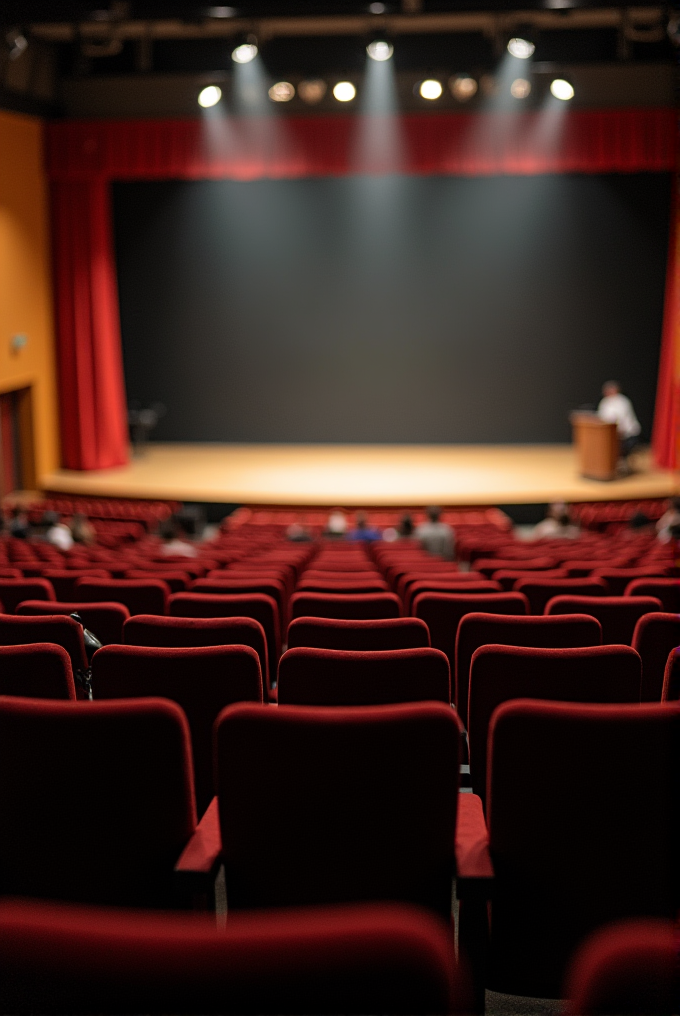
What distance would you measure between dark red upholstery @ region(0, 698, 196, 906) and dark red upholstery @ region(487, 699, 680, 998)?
0.64m

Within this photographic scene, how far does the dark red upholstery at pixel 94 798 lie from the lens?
1858mm

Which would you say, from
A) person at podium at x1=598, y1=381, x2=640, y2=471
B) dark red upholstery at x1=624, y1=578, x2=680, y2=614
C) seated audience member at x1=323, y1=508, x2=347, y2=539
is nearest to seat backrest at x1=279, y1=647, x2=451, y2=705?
dark red upholstery at x1=624, y1=578, x2=680, y2=614

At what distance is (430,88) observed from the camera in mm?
12008

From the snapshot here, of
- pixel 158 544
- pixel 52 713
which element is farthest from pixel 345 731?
pixel 158 544

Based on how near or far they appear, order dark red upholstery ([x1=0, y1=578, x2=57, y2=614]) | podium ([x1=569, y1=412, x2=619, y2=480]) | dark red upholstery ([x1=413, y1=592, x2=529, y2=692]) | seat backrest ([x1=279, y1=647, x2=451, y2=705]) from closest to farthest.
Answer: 1. seat backrest ([x1=279, y1=647, x2=451, y2=705])
2. dark red upholstery ([x1=413, y1=592, x2=529, y2=692])
3. dark red upholstery ([x1=0, y1=578, x2=57, y2=614])
4. podium ([x1=569, y1=412, x2=619, y2=480])

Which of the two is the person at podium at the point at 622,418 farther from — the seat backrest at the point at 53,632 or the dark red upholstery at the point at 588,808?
the dark red upholstery at the point at 588,808

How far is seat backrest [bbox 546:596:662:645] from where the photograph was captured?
3816 millimetres

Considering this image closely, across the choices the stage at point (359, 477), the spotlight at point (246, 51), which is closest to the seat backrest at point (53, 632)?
the spotlight at point (246, 51)

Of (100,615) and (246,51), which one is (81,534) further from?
(100,615)

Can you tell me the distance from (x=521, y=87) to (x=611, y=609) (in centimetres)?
1036

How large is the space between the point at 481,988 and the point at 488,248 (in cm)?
1522

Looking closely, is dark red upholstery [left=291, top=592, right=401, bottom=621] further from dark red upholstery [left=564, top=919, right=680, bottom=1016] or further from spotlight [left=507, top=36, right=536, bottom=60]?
spotlight [left=507, top=36, right=536, bottom=60]

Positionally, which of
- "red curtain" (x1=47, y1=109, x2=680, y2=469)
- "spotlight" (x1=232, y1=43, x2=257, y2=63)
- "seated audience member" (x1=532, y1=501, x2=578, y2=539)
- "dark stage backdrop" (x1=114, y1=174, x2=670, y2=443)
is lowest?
"seated audience member" (x1=532, y1=501, x2=578, y2=539)

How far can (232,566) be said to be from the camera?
21.4 feet
